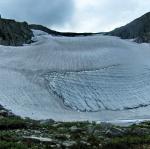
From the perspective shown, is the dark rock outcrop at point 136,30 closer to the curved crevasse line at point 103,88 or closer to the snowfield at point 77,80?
the snowfield at point 77,80

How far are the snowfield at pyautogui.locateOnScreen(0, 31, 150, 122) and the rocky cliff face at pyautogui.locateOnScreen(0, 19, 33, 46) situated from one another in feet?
49.3

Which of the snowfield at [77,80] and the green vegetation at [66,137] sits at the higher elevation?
the snowfield at [77,80]

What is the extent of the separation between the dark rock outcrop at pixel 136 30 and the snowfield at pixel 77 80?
128 ft

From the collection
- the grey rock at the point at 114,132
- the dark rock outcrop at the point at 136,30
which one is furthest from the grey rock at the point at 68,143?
the dark rock outcrop at the point at 136,30

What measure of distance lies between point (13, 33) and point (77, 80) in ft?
101

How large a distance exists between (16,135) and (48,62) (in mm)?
23425

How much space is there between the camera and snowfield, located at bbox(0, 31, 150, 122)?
118 feet

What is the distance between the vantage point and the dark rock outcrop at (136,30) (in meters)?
90.1

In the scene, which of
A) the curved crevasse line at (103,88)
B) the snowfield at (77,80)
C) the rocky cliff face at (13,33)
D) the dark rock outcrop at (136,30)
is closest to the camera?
the snowfield at (77,80)

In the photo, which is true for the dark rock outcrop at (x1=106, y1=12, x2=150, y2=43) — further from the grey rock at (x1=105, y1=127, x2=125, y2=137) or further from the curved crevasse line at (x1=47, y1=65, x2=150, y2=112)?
the grey rock at (x1=105, y1=127, x2=125, y2=137)

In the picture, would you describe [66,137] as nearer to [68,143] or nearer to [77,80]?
[68,143]

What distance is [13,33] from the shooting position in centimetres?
7019

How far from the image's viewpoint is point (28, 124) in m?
24.1

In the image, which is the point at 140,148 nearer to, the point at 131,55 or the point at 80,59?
the point at 80,59
